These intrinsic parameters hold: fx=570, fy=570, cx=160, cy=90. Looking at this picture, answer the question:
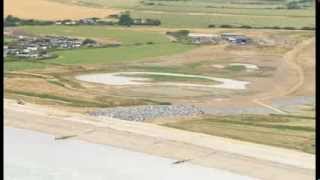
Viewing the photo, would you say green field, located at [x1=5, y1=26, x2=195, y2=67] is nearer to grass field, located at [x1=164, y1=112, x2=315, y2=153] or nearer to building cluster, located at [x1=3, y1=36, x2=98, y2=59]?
building cluster, located at [x1=3, y1=36, x2=98, y2=59]

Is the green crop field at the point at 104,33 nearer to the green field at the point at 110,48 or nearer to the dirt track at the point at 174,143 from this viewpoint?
the green field at the point at 110,48

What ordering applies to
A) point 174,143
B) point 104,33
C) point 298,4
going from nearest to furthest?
point 298,4
point 174,143
point 104,33

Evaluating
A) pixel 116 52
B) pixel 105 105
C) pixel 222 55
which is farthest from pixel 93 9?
pixel 222 55

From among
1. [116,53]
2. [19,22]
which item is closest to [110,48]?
[116,53]

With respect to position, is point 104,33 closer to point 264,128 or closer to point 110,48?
point 110,48

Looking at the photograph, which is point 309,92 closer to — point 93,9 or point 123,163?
point 123,163

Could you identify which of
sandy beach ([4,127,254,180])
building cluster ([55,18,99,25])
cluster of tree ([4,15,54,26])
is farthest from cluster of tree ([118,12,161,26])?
sandy beach ([4,127,254,180])

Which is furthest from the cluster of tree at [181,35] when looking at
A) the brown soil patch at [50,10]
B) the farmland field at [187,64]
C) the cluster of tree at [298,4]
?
the cluster of tree at [298,4]
